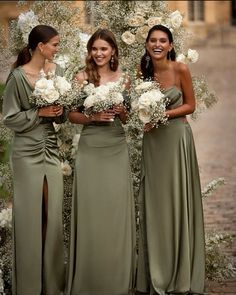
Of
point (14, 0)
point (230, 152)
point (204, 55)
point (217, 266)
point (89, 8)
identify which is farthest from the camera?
point (14, 0)

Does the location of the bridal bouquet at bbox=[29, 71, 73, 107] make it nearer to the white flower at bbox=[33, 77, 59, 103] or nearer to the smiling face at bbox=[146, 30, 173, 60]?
the white flower at bbox=[33, 77, 59, 103]

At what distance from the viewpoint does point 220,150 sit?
17188mm

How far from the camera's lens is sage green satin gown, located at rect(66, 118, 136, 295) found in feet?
26.4

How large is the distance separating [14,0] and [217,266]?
32.9 metres

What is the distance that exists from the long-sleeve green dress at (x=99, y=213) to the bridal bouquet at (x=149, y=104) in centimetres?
24

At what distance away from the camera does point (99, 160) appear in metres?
8.05

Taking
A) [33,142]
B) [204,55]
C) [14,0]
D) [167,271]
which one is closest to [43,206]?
[33,142]

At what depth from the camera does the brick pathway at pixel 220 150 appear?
11.5 meters

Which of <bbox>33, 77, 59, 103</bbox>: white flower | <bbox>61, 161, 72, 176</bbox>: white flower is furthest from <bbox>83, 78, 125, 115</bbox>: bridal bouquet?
<bbox>61, 161, 72, 176</bbox>: white flower

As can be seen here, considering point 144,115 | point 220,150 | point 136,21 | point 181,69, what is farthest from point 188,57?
point 220,150

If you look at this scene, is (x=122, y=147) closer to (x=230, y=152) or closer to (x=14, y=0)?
(x=230, y=152)

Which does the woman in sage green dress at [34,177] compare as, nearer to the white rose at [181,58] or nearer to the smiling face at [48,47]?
the smiling face at [48,47]

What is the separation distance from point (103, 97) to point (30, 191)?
89cm

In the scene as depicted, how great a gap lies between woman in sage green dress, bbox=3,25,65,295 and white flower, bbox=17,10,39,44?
4.65 ft
